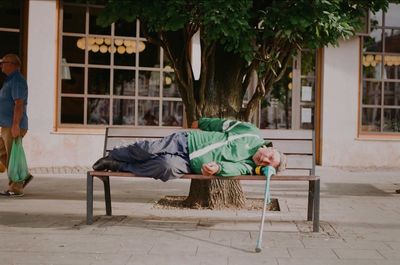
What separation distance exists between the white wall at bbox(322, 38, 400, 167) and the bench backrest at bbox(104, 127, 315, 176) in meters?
6.09

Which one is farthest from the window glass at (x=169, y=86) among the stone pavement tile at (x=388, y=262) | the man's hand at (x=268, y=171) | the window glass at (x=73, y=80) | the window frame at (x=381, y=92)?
the stone pavement tile at (x=388, y=262)

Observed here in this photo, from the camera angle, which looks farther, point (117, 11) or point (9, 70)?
point (9, 70)

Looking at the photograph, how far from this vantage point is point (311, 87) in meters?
13.1

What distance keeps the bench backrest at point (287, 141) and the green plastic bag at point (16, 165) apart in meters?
1.76

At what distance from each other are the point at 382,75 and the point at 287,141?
23.6ft

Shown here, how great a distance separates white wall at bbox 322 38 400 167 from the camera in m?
12.5

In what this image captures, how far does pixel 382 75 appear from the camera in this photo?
1305cm

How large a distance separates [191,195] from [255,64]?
1726 millimetres

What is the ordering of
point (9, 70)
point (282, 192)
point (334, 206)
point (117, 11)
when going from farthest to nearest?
point (282, 192), point (9, 70), point (334, 206), point (117, 11)

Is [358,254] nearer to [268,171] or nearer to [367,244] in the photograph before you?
[367,244]

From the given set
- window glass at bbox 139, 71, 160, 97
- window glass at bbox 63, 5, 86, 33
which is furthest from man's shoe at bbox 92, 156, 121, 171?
window glass at bbox 63, 5, 86, 33

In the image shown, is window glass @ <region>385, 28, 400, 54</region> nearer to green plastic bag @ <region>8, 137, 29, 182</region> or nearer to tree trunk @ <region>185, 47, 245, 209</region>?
tree trunk @ <region>185, 47, 245, 209</region>

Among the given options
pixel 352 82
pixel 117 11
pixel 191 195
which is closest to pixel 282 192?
pixel 191 195

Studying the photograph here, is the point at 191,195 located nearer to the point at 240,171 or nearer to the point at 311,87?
the point at 240,171
